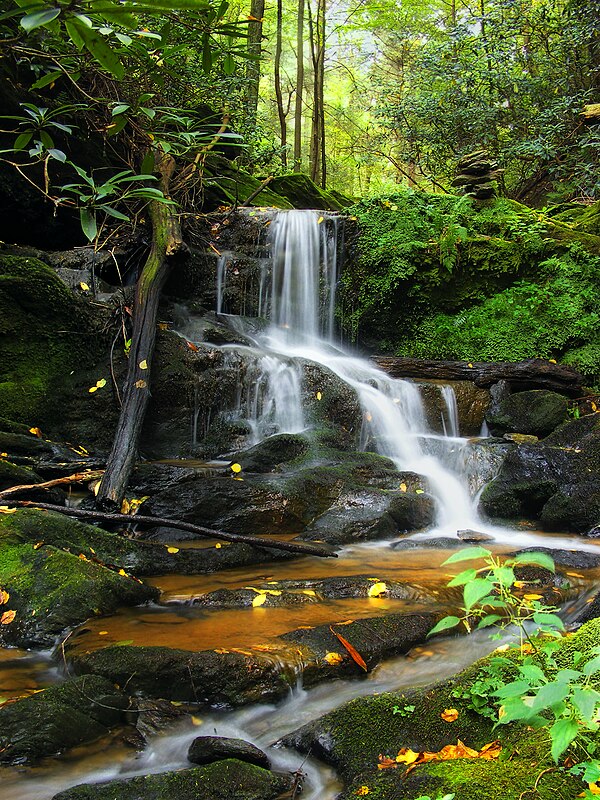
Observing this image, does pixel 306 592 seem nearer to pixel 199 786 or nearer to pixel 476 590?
pixel 199 786

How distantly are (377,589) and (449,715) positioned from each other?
1919mm

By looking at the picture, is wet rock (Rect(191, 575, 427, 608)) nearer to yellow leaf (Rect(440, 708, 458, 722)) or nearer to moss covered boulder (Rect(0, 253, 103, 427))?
yellow leaf (Rect(440, 708, 458, 722))

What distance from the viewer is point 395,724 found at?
210 cm

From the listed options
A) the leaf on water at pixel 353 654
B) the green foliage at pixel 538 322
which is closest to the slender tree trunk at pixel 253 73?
the green foliage at pixel 538 322

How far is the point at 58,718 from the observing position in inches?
90.3

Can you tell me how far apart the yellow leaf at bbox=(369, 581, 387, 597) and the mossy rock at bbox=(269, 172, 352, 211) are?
1092 cm

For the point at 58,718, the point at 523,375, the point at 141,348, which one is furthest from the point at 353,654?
the point at 523,375

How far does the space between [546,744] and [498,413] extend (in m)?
6.78

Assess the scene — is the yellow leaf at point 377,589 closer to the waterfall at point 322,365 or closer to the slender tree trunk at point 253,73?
the waterfall at point 322,365

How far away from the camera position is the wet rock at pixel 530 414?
7.73 metres

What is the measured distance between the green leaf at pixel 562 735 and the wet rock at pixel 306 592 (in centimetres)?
255

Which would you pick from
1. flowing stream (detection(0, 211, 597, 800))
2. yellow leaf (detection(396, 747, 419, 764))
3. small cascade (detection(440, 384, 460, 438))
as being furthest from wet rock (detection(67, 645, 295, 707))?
small cascade (detection(440, 384, 460, 438))

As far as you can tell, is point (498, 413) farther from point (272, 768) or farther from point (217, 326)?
point (272, 768)

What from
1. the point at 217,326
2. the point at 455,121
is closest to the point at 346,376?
the point at 217,326
